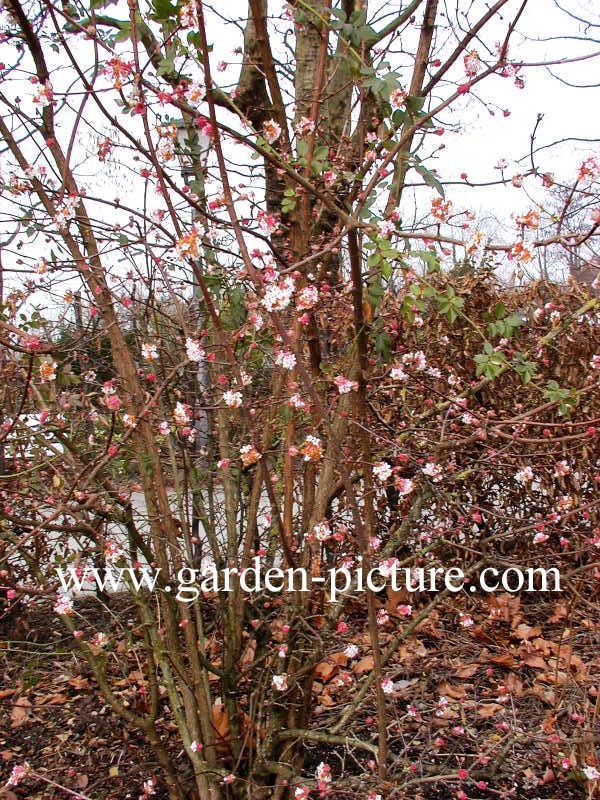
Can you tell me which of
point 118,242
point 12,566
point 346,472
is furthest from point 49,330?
point 346,472

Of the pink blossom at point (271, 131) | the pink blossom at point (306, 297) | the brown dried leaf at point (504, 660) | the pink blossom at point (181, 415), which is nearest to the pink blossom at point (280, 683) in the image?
the pink blossom at point (181, 415)

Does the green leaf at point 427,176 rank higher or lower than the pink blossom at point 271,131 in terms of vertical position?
lower

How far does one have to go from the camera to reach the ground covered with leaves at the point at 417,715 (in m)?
2.33

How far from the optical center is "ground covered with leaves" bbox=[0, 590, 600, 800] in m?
2.33

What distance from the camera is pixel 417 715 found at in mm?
2471

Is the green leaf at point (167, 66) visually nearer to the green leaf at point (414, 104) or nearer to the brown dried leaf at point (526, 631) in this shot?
the green leaf at point (414, 104)

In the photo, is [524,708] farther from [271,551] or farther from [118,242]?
[118,242]

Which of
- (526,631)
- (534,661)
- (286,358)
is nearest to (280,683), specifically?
(286,358)

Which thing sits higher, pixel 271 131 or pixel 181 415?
pixel 271 131

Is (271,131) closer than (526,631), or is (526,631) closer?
(271,131)

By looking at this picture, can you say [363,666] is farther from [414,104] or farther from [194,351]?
[414,104]

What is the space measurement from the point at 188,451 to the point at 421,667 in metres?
1.45

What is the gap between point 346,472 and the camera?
6.02 ft

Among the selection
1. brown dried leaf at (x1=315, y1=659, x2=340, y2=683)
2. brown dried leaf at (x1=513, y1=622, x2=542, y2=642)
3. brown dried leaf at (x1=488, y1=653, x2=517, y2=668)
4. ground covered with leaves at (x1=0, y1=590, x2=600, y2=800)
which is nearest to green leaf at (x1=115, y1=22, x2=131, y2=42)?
ground covered with leaves at (x1=0, y1=590, x2=600, y2=800)
